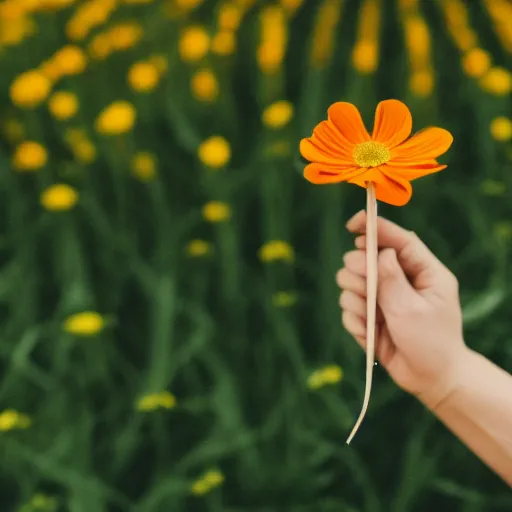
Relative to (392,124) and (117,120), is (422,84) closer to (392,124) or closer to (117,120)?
(117,120)

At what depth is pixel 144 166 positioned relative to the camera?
755mm

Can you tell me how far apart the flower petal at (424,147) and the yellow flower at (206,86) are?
484 mm

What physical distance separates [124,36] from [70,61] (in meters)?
0.11

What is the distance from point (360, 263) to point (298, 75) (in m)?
0.50

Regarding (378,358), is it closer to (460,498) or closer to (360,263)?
(360,263)

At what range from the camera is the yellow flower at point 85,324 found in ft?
2.03

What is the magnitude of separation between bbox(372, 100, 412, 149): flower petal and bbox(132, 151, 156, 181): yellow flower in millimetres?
421

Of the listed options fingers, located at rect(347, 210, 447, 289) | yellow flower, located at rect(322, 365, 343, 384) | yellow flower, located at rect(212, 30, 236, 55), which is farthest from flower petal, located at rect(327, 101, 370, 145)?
yellow flower, located at rect(212, 30, 236, 55)

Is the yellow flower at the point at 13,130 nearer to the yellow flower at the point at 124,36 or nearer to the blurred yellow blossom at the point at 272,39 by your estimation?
the yellow flower at the point at 124,36

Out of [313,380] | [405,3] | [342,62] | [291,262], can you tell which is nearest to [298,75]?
[342,62]

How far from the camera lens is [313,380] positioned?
62 centimetres

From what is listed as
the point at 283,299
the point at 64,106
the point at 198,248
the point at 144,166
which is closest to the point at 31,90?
the point at 64,106

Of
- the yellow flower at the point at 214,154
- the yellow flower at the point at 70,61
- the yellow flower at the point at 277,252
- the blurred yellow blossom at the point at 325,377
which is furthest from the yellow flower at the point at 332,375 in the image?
the yellow flower at the point at 70,61

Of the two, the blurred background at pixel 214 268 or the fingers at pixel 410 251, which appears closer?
the fingers at pixel 410 251
